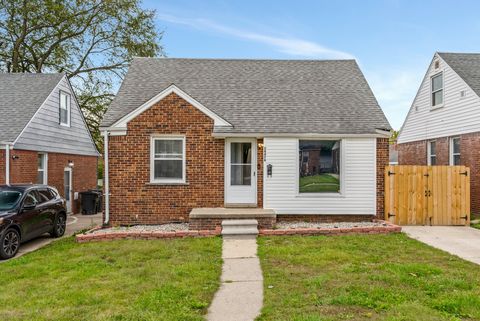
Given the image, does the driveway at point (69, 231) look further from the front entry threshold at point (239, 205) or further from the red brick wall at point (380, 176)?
the red brick wall at point (380, 176)

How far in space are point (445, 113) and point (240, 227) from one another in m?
11.0

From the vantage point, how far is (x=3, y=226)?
7902 millimetres

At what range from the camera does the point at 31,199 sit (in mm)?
9312

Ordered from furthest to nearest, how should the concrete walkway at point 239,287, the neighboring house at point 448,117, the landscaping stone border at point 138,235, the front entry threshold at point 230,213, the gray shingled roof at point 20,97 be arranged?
the neighboring house at point 448,117 < the gray shingled roof at point 20,97 < the front entry threshold at point 230,213 < the landscaping stone border at point 138,235 < the concrete walkway at point 239,287

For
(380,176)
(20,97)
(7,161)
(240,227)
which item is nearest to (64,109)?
(20,97)

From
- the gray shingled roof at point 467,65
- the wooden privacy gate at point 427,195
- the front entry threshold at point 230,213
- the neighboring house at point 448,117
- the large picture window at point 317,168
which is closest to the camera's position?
the front entry threshold at point 230,213

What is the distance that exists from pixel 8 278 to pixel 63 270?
851 mm

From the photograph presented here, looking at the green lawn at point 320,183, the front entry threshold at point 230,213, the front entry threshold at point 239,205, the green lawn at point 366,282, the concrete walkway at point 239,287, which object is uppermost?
the green lawn at point 320,183

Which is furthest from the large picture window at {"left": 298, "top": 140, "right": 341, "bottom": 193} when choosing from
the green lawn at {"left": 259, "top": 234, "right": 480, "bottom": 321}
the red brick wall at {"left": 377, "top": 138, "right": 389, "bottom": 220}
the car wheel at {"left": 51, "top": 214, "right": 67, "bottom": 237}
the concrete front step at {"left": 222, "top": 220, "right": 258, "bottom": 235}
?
the car wheel at {"left": 51, "top": 214, "right": 67, "bottom": 237}

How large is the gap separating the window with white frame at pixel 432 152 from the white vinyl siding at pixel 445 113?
0.32 m

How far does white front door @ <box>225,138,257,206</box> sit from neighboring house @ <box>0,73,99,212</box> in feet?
24.2

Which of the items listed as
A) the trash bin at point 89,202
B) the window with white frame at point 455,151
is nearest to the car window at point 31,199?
the trash bin at point 89,202

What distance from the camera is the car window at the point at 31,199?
9.00 metres

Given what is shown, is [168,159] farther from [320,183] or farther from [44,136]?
[44,136]
